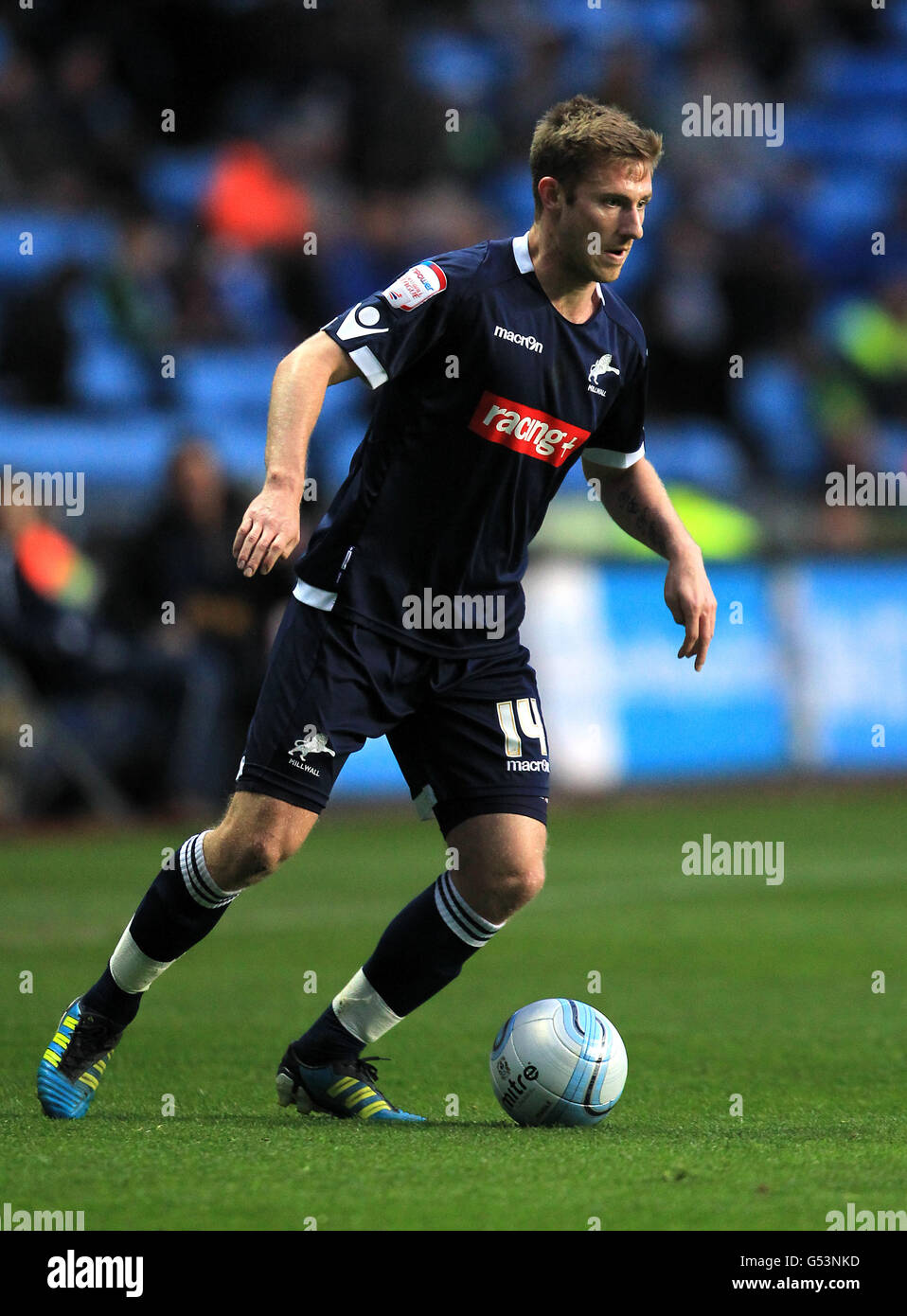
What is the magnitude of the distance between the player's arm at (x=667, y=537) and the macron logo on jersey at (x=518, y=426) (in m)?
0.40

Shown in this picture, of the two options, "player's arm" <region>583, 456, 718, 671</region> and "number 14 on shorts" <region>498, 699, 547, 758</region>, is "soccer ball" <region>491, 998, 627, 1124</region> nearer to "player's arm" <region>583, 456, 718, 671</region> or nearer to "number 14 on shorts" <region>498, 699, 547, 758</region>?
"number 14 on shorts" <region>498, 699, 547, 758</region>

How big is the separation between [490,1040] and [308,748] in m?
1.94

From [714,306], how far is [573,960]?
38.7 feet

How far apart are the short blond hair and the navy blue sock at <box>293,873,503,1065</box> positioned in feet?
6.03

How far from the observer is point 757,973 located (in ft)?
26.1

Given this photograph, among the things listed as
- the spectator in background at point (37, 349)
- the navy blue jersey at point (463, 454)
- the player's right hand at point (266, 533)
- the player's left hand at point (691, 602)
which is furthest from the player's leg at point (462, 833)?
the spectator in background at point (37, 349)

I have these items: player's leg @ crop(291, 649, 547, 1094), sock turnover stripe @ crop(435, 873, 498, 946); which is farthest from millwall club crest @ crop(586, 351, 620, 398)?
sock turnover stripe @ crop(435, 873, 498, 946)

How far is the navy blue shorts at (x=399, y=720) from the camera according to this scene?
501cm

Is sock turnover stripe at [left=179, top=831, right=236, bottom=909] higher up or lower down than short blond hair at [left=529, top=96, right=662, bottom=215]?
lower down

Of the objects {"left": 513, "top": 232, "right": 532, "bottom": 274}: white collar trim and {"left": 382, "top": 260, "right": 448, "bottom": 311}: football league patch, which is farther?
{"left": 513, "top": 232, "right": 532, "bottom": 274}: white collar trim

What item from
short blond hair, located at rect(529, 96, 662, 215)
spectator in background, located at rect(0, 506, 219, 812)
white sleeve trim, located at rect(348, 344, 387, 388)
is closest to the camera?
white sleeve trim, located at rect(348, 344, 387, 388)

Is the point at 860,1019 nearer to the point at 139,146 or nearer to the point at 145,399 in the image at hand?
the point at 145,399

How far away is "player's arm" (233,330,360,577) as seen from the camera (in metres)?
4.39
